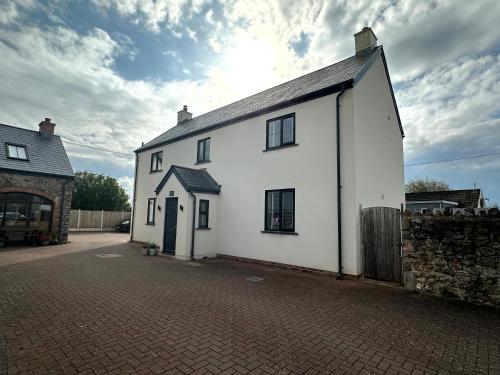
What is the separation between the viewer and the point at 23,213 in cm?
1546

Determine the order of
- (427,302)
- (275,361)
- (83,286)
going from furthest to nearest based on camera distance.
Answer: (83,286) → (427,302) → (275,361)

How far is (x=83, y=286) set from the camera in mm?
7148

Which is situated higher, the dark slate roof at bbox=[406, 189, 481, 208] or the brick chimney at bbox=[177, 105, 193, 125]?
the brick chimney at bbox=[177, 105, 193, 125]

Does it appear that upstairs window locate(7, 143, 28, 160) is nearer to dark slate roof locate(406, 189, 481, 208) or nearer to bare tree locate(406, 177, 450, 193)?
dark slate roof locate(406, 189, 481, 208)

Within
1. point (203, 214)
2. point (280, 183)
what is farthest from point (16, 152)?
point (280, 183)

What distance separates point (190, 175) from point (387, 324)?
10.6 meters

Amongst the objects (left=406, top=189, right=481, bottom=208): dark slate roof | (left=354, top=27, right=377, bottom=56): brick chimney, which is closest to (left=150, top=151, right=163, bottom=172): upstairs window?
(left=354, top=27, right=377, bottom=56): brick chimney

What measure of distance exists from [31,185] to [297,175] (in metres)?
15.7

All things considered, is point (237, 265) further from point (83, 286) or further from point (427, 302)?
point (427, 302)

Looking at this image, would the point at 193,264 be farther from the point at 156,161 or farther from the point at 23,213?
the point at 23,213

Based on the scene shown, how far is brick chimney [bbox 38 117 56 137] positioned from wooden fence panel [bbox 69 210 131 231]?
31.8 ft

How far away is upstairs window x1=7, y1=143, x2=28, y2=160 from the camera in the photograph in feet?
51.4

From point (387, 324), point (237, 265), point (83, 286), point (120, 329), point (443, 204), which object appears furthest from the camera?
point (443, 204)

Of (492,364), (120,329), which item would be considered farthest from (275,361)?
(492,364)
